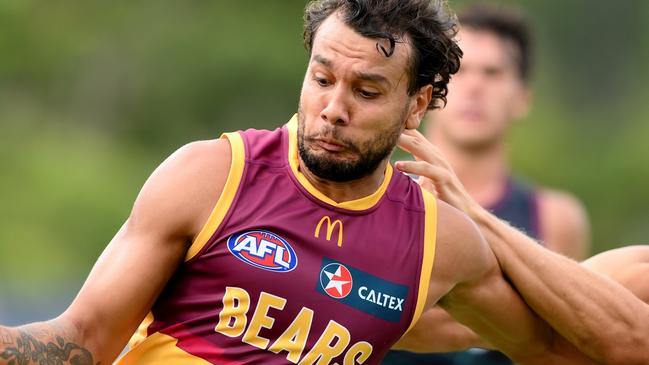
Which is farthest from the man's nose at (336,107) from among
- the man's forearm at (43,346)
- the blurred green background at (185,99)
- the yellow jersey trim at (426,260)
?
the blurred green background at (185,99)

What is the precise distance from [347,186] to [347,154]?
18 cm

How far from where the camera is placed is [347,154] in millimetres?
4520

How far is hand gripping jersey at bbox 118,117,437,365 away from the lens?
4422 millimetres

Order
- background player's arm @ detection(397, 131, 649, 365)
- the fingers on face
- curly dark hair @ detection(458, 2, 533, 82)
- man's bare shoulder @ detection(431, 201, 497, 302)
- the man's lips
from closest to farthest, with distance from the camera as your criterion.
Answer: the man's lips → man's bare shoulder @ detection(431, 201, 497, 302) → the fingers on face → background player's arm @ detection(397, 131, 649, 365) → curly dark hair @ detection(458, 2, 533, 82)

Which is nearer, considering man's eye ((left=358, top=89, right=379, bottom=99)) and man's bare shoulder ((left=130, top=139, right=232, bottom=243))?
man's bare shoulder ((left=130, top=139, right=232, bottom=243))

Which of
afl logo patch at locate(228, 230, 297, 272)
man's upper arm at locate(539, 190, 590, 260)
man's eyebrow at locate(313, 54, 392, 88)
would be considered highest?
man's eyebrow at locate(313, 54, 392, 88)

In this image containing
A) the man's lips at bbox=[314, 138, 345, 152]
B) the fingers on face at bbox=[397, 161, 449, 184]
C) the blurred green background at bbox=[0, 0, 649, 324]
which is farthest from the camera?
the blurred green background at bbox=[0, 0, 649, 324]

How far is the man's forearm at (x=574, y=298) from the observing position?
5082mm

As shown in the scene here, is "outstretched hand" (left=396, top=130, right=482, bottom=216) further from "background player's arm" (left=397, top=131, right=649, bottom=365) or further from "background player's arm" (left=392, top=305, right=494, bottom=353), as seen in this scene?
"background player's arm" (left=392, top=305, right=494, bottom=353)

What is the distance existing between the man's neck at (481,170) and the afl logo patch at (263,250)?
12.1 feet

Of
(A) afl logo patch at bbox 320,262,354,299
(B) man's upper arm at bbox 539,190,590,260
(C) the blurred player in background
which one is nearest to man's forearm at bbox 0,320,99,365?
(A) afl logo patch at bbox 320,262,354,299

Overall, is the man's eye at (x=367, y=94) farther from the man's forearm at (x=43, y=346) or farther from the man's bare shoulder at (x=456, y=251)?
the man's forearm at (x=43, y=346)

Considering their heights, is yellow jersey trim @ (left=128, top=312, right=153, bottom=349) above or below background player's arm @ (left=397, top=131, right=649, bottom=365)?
below

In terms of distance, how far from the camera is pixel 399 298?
182 inches
